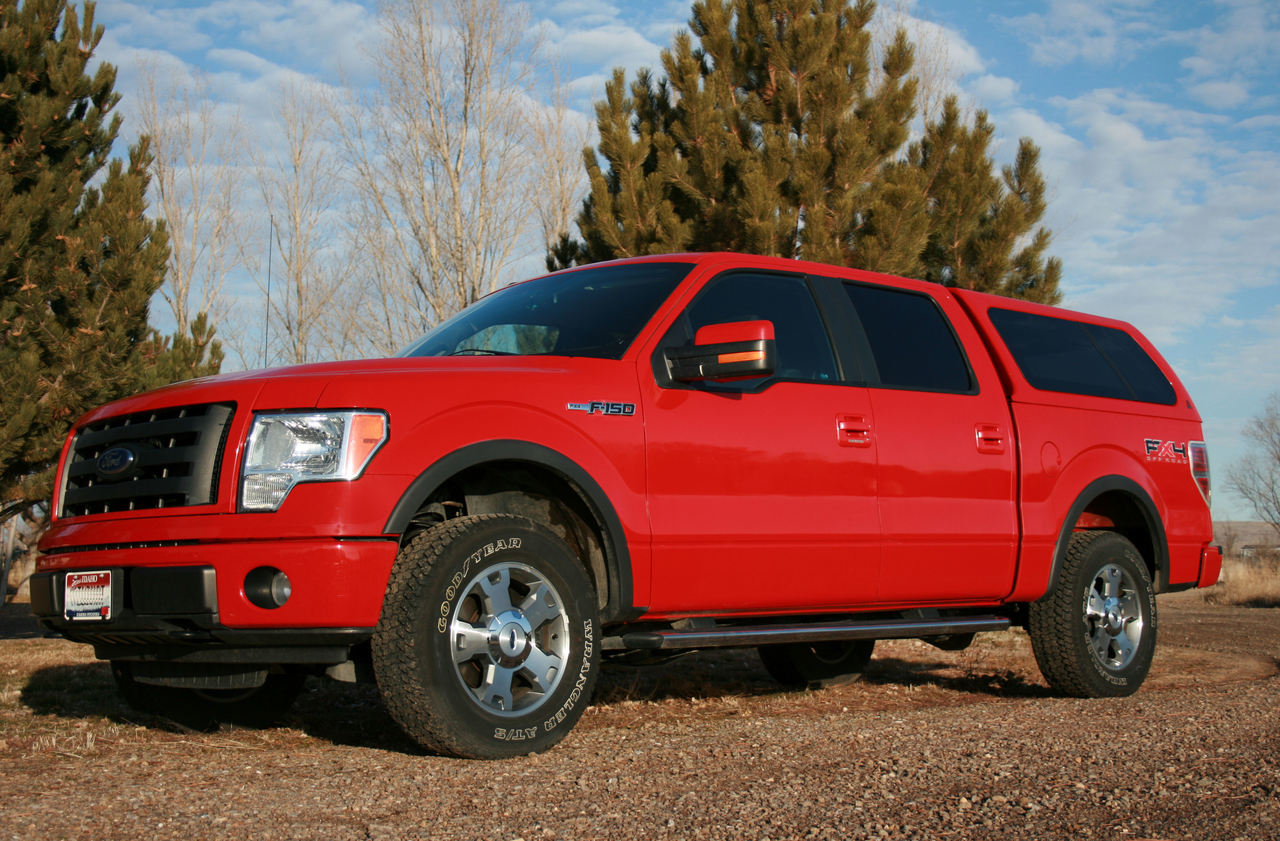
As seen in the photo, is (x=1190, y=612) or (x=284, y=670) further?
(x=1190, y=612)

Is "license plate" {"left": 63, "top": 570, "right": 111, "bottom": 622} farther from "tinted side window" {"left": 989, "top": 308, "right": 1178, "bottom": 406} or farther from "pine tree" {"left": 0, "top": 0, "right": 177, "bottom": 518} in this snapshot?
"pine tree" {"left": 0, "top": 0, "right": 177, "bottom": 518}

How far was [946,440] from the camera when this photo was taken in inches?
230

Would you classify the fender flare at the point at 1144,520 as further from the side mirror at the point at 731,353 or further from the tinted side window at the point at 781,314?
the side mirror at the point at 731,353

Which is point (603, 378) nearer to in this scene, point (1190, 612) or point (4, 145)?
point (4, 145)

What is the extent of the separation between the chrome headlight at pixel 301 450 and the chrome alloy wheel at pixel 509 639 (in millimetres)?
588

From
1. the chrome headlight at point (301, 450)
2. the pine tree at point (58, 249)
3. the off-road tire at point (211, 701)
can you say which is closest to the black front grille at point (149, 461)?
the chrome headlight at point (301, 450)

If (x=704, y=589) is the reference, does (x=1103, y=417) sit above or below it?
above

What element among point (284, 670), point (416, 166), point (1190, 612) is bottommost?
point (1190, 612)

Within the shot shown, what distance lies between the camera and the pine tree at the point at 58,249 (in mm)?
9922

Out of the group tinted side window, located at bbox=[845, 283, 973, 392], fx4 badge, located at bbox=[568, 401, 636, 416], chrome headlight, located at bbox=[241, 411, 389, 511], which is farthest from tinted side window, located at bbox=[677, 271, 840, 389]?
chrome headlight, located at bbox=[241, 411, 389, 511]

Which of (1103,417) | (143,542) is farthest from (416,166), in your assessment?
(143,542)

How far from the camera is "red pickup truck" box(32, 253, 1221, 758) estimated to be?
4078 millimetres

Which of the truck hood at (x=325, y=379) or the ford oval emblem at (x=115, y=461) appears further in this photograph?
the ford oval emblem at (x=115, y=461)

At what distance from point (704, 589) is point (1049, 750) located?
4.59ft
